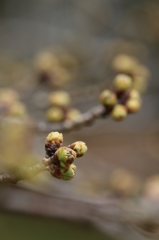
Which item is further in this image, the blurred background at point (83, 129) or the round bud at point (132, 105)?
the blurred background at point (83, 129)

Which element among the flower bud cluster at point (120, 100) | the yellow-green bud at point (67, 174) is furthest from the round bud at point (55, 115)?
the yellow-green bud at point (67, 174)

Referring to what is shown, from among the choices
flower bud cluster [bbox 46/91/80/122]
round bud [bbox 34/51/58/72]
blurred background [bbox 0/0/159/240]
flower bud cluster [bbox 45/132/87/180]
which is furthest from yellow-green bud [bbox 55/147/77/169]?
round bud [bbox 34/51/58/72]

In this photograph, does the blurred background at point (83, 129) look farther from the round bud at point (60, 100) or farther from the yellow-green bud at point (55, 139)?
the yellow-green bud at point (55, 139)

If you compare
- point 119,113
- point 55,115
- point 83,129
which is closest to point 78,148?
point 119,113

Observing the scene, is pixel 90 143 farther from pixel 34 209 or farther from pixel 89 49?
pixel 34 209

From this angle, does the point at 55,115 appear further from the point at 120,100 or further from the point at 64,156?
the point at 64,156

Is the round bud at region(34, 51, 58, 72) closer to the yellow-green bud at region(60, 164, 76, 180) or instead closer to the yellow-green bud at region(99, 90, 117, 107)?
the yellow-green bud at region(99, 90, 117, 107)

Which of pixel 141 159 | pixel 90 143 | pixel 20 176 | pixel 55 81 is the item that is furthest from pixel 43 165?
pixel 141 159
